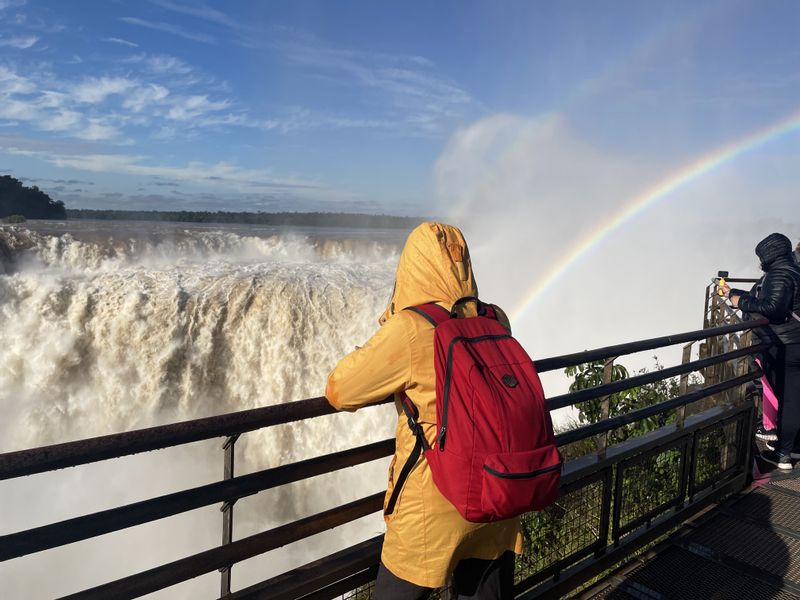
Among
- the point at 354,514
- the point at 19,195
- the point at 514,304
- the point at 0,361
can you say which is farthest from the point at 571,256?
the point at 19,195

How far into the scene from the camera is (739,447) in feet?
13.5

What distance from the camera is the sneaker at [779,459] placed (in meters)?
4.52

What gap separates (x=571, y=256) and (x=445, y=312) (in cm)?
2333

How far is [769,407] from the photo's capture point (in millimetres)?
4738

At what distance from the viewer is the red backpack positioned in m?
1.58

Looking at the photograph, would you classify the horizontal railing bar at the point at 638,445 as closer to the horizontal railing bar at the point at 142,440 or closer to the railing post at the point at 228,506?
the horizontal railing bar at the point at 142,440

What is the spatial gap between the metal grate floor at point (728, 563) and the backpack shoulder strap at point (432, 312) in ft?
6.43

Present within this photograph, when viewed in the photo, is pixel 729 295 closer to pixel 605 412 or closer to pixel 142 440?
pixel 605 412

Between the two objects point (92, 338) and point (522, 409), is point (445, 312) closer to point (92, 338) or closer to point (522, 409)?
point (522, 409)

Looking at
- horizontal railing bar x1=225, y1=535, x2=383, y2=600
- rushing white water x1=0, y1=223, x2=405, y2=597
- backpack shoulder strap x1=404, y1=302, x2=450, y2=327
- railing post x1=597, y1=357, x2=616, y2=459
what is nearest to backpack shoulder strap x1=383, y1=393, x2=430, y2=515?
backpack shoulder strap x1=404, y1=302, x2=450, y2=327

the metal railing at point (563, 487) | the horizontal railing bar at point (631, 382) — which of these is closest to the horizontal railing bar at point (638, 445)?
the metal railing at point (563, 487)

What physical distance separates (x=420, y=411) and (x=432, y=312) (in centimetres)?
28

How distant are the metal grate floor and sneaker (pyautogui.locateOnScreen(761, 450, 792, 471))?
67cm

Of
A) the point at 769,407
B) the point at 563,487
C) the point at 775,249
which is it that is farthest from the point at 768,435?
the point at 563,487
